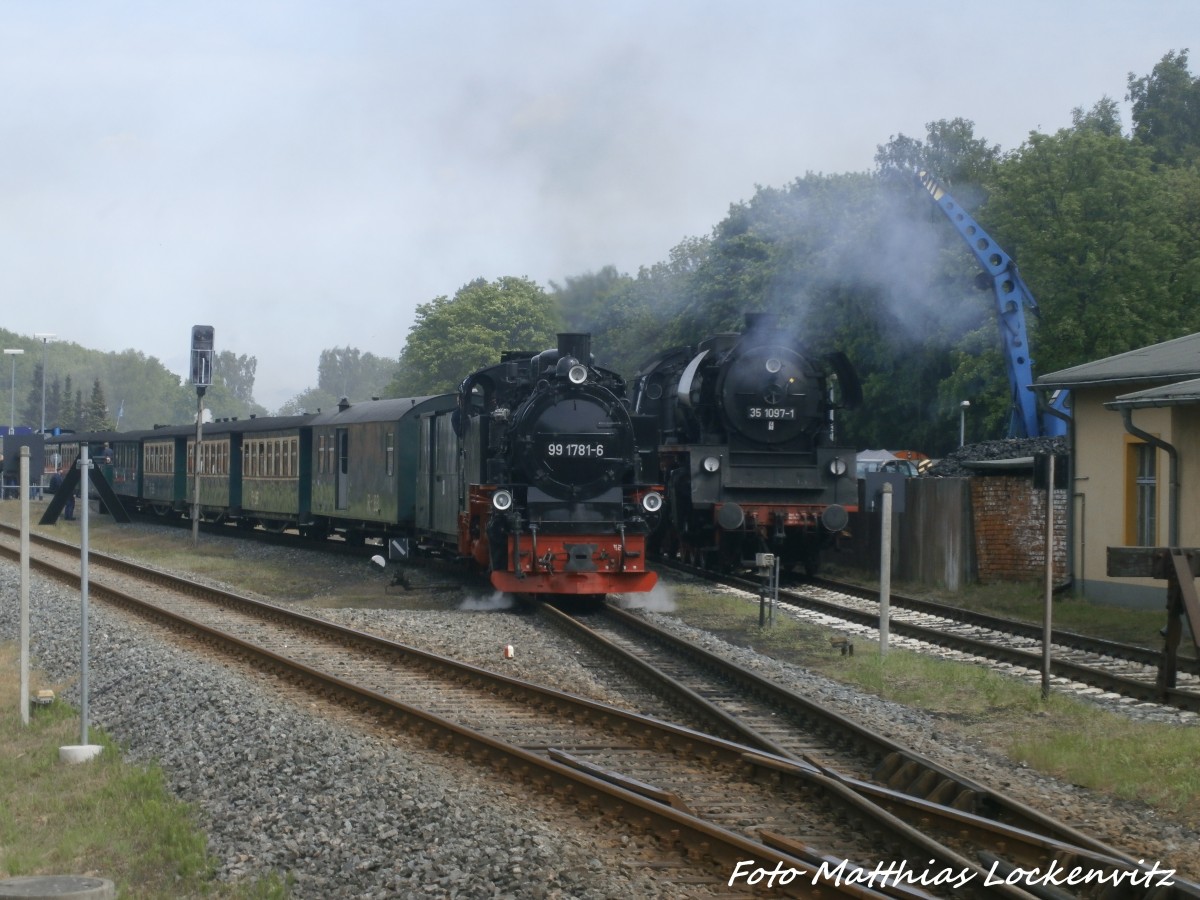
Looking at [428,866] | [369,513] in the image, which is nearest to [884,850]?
[428,866]

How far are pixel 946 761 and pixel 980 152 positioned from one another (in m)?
62.9

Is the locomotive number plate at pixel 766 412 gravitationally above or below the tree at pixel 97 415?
below

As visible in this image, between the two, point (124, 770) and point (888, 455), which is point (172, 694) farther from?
point (888, 455)

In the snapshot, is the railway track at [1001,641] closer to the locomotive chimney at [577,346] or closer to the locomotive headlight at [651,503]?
the locomotive headlight at [651,503]

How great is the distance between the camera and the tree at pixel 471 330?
76875 mm

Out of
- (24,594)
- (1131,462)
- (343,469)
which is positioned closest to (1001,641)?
(1131,462)

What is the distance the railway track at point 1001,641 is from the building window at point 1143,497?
2.23 metres

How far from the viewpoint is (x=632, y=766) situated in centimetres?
852

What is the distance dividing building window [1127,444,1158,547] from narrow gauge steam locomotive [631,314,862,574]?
386cm

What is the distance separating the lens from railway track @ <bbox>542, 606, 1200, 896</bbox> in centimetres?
663

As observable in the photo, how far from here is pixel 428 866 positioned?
21.3ft

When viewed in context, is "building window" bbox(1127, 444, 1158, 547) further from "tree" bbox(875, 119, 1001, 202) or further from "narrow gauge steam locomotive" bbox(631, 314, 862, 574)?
"tree" bbox(875, 119, 1001, 202)

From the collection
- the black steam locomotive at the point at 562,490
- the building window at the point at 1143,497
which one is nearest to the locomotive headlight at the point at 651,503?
the black steam locomotive at the point at 562,490

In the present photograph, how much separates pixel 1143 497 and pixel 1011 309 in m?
11.0
